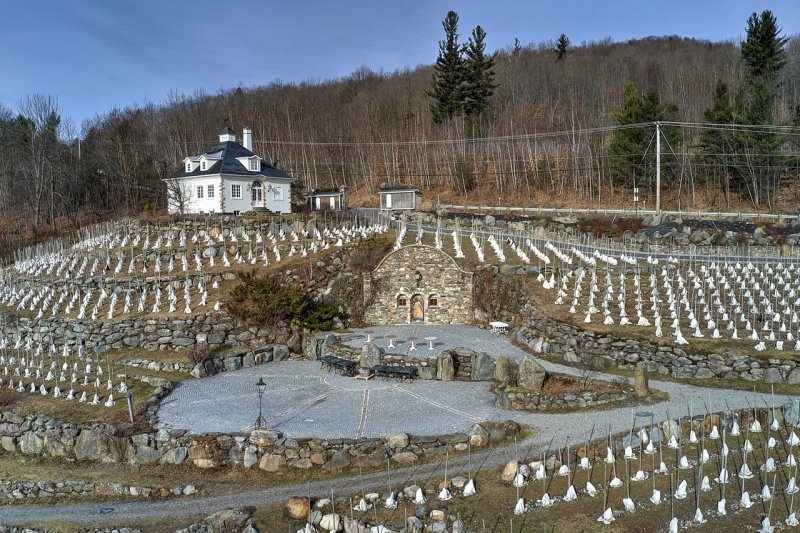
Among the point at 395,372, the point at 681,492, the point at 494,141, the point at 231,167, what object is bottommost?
the point at 681,492

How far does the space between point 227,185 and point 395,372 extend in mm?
Answer: 26040

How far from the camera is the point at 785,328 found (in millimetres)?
19016

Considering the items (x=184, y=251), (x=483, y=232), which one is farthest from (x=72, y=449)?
(x=483, y=232)

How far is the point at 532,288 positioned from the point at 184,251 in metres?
17.5

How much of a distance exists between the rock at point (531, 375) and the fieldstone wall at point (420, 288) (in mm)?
9121

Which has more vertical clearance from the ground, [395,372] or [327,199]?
[327,199]

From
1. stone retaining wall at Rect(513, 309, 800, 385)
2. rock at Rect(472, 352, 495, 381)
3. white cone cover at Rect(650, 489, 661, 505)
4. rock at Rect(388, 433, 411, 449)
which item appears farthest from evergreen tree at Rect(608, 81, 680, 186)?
white cone cover at Rect(650, 489, 661, 505)

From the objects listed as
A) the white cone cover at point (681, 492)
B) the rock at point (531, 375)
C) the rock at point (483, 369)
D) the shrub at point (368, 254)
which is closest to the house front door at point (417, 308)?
the shrub at point (368, 254)

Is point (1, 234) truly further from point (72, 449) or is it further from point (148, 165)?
point (72, 449)

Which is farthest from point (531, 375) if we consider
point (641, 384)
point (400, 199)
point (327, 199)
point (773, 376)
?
point (327, 199)

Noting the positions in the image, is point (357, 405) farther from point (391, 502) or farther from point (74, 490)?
point (74, 490)

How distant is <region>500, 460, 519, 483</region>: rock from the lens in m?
11.3

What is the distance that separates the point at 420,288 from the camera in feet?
85.3

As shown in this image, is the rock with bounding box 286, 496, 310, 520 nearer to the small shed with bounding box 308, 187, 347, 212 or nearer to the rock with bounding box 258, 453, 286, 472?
the rock with bounding box 258, 453, 286, 472
